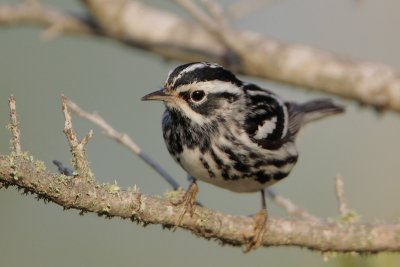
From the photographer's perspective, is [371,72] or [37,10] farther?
[37,10]

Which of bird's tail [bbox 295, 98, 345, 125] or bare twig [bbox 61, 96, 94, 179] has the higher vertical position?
bird's tail [bbox 295, 98, 345, 125]

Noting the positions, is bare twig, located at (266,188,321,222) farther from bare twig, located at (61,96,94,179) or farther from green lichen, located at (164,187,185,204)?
bare twig, located at (61,96,94,179)

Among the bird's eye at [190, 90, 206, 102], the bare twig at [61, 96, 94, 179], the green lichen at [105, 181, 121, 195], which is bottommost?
the green lichen at [105, 181, 121, 195]

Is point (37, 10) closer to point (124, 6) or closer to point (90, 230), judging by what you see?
point (124, 6)

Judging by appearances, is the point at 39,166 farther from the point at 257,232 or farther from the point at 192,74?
the point at 257,232

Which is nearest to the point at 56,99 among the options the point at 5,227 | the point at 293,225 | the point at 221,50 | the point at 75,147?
the point at 5,227

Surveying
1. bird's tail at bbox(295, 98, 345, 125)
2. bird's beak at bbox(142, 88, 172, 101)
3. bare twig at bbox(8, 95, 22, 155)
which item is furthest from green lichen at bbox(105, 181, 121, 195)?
bird's tail at bbox(295, 98, 345, 125)

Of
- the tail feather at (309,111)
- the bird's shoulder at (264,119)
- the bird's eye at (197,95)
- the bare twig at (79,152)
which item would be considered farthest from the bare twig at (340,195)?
the bare twig at (79,152)
